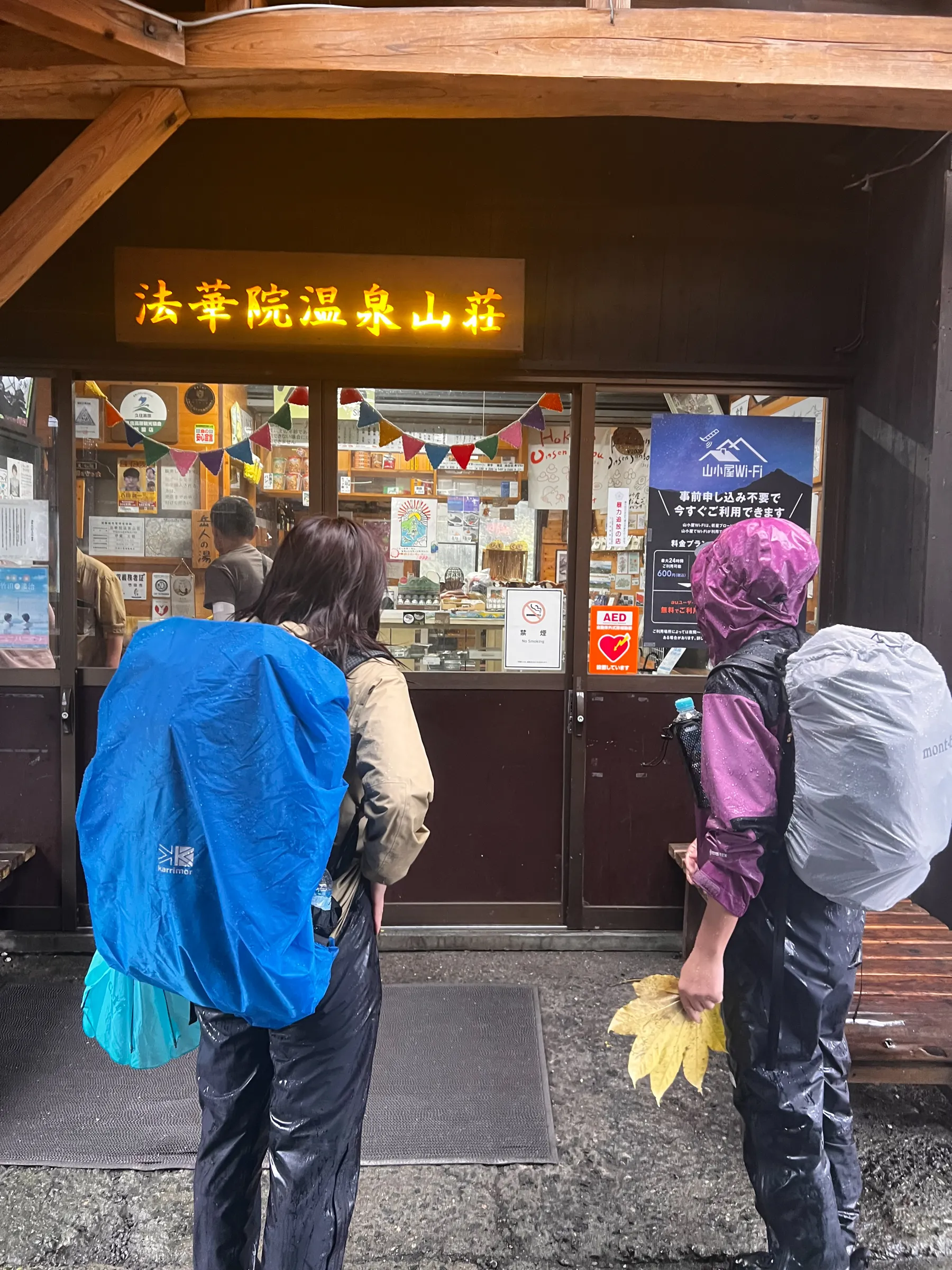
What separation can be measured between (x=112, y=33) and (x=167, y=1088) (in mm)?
3366

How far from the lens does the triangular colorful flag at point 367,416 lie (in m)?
3.95

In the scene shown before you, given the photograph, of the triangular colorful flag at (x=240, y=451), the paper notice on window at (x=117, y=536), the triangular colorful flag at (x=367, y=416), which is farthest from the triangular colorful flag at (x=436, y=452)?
the paper notice on window at (x=117, y=536)

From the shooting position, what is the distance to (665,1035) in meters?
1.91

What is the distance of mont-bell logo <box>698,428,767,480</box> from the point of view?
3.99 m

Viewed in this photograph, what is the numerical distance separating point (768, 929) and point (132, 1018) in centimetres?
147

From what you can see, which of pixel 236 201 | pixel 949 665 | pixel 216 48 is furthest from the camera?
pixel 236 201

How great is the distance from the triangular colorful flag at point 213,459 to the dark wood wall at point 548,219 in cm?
38

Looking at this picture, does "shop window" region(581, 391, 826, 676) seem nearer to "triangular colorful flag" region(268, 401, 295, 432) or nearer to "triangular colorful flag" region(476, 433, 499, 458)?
"triangular colorful flag" region(476, 433, 499, 458)

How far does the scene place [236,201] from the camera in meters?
3.80

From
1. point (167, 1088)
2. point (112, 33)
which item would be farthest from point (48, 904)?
point (112, 33)

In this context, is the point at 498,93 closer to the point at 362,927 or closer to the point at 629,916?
the point at 362,927

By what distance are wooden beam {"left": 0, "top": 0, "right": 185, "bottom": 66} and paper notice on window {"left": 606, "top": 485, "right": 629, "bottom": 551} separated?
2.49 metres

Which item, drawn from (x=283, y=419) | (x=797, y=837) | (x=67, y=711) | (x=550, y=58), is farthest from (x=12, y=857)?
(x=550, y=58)

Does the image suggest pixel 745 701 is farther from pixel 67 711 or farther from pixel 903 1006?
pixel 67 711
